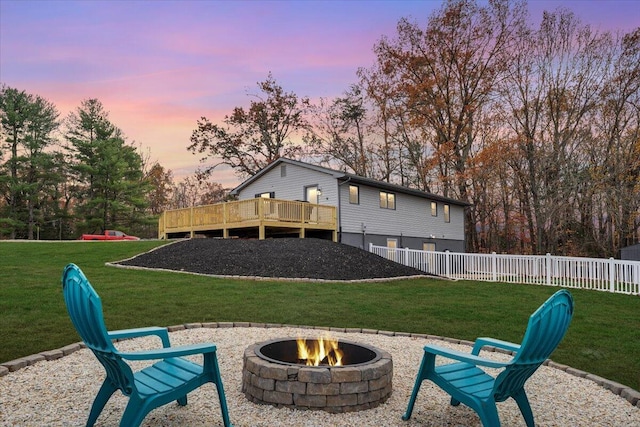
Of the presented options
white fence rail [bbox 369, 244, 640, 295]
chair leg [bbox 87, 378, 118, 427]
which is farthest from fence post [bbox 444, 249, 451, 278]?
chair leg [bbox 87, 378, 118, 427]

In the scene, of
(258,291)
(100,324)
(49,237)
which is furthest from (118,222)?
(100,324)

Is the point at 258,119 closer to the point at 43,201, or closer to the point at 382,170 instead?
the point at 382,170

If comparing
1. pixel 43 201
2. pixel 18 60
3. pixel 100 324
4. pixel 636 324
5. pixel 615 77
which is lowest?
pixel 636 324

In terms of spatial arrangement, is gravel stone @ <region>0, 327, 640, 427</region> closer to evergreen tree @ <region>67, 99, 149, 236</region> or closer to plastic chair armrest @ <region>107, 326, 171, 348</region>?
plastic chair armrest @ <region>107, 326, 171, 348</region>

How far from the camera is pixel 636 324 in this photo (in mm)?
7875

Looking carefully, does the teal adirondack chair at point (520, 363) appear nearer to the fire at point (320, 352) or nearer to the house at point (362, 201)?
the fire at point (320, 352)

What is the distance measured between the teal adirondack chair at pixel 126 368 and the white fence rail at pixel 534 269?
42.4 ft

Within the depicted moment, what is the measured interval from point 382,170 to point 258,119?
10298mm

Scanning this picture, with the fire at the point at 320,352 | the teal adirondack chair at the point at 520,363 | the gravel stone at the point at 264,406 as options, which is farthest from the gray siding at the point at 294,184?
the teal adirondack chair at the point at 520,363

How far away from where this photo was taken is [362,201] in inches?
841

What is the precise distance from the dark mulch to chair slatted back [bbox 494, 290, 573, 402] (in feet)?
32.5

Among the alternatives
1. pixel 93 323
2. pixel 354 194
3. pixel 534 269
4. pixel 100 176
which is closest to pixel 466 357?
pixel 93 323

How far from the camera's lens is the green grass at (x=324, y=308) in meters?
5.93

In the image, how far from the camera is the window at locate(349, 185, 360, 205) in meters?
20.8
